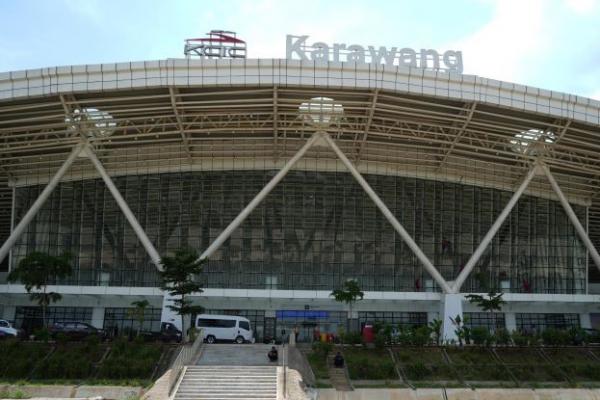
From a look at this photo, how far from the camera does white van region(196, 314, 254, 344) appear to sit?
148 ft

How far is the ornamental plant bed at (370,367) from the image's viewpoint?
116 ft

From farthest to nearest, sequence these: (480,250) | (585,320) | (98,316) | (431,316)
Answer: (585,320)
(431,316)
(98,316)
(480,250)

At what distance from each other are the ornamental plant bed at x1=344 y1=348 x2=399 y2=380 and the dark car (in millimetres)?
14855

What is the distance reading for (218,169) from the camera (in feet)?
179

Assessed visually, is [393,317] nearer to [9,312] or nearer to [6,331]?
[6,331]

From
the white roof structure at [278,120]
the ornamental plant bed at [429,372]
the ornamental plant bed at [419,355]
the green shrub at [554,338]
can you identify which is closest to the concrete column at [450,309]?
the green shrub at [554,338]

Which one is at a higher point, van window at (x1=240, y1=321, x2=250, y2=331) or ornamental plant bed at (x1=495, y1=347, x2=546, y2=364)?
van window at (x1=240, y1=321, x2=250, y2=331)

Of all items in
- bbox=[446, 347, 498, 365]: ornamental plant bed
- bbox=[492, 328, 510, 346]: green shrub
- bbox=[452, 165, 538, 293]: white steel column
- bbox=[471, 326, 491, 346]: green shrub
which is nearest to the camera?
bbox=[446, 347, 498, 365]: ornamental plant bed

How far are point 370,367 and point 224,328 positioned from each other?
13057 mm

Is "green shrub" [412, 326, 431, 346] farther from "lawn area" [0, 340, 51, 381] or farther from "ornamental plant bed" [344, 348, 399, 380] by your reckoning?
"lawn area" [0, 340, 51, 381]

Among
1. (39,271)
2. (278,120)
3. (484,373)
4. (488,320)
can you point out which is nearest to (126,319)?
(39,271)

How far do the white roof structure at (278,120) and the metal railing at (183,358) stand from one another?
572 inches

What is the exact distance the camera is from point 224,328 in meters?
45.4

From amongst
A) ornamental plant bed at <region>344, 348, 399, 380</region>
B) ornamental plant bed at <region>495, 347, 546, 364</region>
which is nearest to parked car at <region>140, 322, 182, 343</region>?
ornamental plant bed at <region>344, 348, 399, 380</region>
